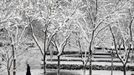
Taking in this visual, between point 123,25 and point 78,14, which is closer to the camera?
point 78,14

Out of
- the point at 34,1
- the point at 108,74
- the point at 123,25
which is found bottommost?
the point at 108,74

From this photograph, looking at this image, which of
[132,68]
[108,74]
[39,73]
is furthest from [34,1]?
[132,68]

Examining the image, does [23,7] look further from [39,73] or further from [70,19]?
[39,73]

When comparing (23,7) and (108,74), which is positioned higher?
(23,7)

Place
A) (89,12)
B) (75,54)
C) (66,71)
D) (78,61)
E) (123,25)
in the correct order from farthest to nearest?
(75,54) < (78,61) < (66,71) < (123,25) < (89,12)

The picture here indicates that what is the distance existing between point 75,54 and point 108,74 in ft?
27.8

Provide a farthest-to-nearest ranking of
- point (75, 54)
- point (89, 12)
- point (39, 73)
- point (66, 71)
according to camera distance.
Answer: point (75, 54), point (66, 71), point (39, 73), point (89, 12)

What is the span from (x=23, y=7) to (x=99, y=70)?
1535cm

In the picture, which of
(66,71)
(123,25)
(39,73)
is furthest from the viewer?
(66,71)

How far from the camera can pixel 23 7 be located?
14.4 metres

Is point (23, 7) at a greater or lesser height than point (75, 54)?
greater

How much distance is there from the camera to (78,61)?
3020 cm

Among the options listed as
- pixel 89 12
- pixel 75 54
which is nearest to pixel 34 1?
pixel 89 12

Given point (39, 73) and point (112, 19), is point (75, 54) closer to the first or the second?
point (39, 73)
